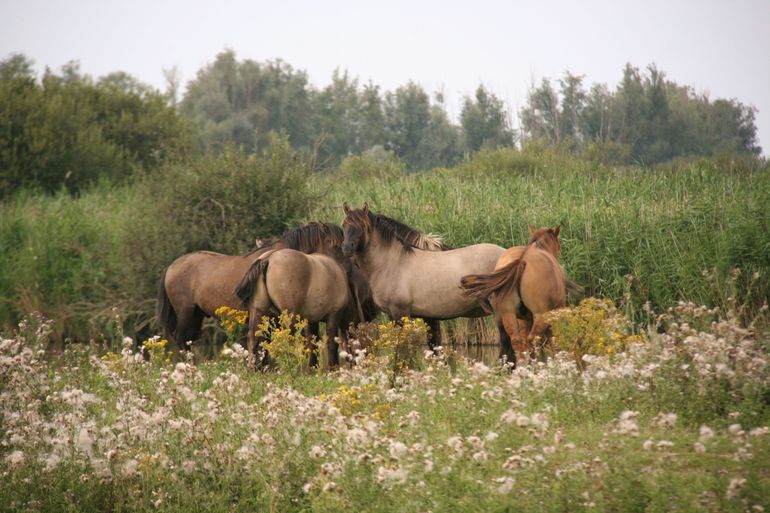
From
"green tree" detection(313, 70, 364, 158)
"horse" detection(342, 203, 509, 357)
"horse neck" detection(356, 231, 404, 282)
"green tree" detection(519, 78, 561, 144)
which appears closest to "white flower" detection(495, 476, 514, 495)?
"horse" detection(342, 203, 509, 357)

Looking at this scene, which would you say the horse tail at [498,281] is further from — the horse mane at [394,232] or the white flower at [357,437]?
the white flower at [357,437]

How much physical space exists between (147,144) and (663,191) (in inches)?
922

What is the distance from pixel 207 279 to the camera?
13.8m

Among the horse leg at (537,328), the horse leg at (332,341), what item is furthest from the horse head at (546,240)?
the horse leg at (332,341)

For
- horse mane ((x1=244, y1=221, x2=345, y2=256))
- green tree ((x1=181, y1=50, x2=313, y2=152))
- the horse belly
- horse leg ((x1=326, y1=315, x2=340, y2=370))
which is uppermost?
green tree ((x1=181, y1=50, x2=313, y2=152))

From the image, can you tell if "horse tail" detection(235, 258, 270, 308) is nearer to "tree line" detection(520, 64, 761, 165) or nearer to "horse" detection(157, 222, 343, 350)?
"horse" detection(157, 222, 343, 350)

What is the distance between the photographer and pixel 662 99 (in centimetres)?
4581

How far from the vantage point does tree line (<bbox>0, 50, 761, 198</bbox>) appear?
31.5 metres

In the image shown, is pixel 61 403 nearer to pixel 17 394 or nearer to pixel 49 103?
pixel 17 394

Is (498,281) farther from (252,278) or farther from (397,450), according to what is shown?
(397,450)

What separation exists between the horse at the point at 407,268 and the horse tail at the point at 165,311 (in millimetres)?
3556

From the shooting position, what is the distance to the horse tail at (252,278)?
1188cm

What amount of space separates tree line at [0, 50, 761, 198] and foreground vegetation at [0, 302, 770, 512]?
12.1 m

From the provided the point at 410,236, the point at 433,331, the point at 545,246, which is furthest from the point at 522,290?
the point at 433,331
